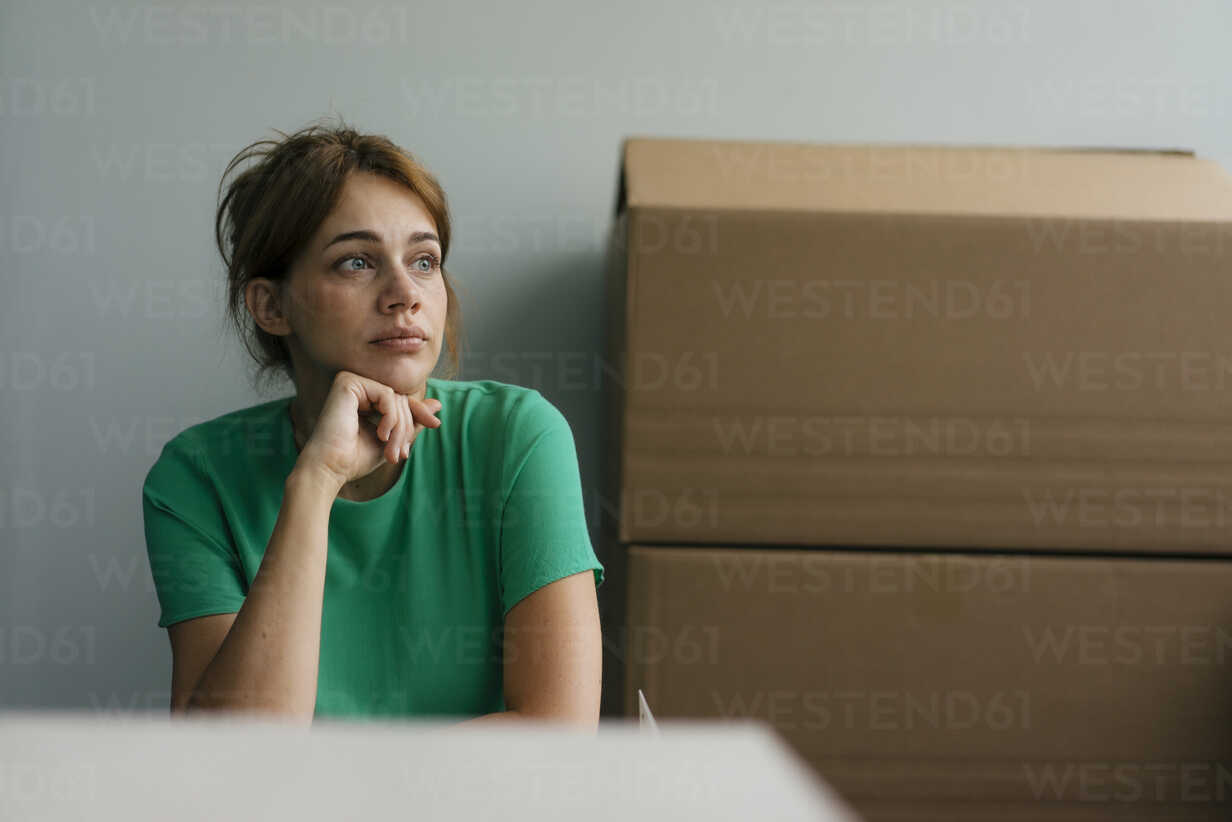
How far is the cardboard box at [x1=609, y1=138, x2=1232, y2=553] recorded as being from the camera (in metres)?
1.08

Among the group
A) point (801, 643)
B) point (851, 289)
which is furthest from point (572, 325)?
point (801, 643)

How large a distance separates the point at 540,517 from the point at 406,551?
140 millimetres

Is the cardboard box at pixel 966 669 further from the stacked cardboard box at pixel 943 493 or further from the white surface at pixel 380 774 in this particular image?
the white surface at pixel 380 774

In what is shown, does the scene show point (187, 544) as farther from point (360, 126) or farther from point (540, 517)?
point (360, 126)

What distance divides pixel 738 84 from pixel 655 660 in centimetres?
82

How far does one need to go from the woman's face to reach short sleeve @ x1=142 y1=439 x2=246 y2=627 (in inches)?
7.1

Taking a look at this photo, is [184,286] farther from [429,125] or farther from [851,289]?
[851,289]

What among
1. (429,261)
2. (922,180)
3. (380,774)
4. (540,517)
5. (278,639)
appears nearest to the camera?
(380,774)

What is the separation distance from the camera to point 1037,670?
108cm

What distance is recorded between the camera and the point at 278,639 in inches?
32.6

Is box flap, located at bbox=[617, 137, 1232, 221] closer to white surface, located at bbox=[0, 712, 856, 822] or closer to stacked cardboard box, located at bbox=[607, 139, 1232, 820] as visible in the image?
stacked cardboard box, located at bbox=[607, 139, 1232, 820]

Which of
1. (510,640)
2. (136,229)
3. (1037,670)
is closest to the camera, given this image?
(510,640)

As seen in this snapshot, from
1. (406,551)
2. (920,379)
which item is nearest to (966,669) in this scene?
(920,379)

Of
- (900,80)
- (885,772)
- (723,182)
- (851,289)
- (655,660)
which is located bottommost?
(885,772)
